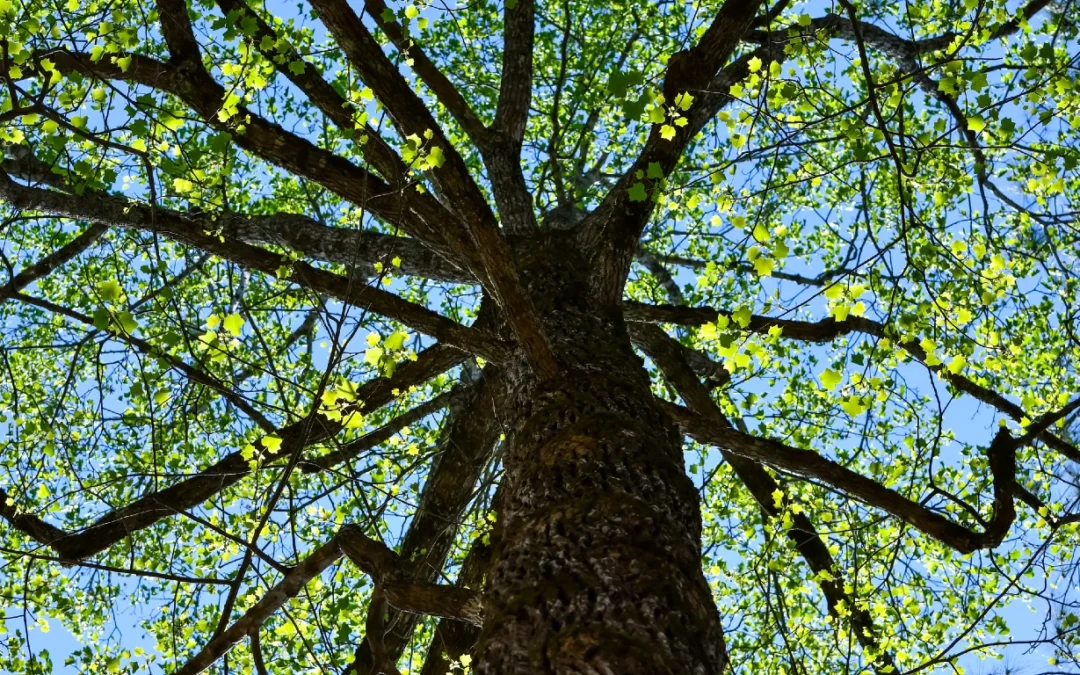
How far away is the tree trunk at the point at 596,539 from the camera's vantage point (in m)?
2.30

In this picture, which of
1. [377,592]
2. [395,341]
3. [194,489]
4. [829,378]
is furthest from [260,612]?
[829,378]

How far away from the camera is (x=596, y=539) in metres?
2.68

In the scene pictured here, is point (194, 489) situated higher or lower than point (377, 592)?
higher

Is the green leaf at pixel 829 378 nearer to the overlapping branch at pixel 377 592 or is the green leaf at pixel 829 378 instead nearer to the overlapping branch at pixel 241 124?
the overlapping branch at pixel 377 592

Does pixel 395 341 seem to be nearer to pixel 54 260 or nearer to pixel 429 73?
pixel 429 73

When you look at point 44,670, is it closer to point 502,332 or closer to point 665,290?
point 502,332

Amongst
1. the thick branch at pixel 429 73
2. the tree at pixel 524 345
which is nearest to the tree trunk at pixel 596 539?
the tree at pixel 524 345

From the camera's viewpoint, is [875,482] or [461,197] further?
[875,482]

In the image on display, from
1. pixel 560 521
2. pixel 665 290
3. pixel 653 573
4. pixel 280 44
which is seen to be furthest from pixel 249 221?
pixel 665 290

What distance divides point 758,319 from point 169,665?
449 centimetres

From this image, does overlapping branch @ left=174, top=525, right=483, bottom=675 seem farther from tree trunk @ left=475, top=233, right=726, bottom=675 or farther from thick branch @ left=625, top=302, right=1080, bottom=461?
thick branch @ left=625, top=302, right=1080, bottom=461

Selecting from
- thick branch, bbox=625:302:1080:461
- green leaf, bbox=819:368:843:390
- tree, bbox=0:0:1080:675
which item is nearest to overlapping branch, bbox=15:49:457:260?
tree, bbox=0:0:1080:675

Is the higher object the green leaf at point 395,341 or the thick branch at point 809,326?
the thick branch at point 809,326

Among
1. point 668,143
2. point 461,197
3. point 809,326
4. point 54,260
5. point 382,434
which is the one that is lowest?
point 461,197
